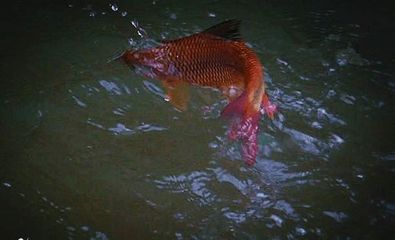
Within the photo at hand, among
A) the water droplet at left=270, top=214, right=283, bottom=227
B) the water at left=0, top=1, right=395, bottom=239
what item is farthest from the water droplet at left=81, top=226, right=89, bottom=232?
the water droplet at left=270, top=214, right=283, bottom=227

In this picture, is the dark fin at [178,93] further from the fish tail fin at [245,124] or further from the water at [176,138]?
the fish tail fin at [245,124]

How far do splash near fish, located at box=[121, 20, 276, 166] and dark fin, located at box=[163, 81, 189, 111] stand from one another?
26mm

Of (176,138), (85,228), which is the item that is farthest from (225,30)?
A: (85,228)

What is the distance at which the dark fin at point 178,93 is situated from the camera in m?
2.22

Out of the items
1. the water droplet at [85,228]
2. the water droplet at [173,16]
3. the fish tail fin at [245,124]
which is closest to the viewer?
the water droplet at [85,228]

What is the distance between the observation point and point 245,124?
2.08 m

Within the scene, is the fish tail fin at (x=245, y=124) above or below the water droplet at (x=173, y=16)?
below

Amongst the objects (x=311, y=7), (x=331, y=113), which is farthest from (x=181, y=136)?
(x=311, y=7)

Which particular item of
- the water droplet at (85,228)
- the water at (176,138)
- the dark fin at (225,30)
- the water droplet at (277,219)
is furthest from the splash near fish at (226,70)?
the water droplet at (85,228)

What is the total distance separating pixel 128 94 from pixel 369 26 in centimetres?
154

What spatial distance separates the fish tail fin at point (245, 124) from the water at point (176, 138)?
0.18 ft

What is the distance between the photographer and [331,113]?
7.82 feet

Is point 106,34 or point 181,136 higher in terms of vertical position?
point 106,34

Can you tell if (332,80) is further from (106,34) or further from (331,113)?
(106,34)
